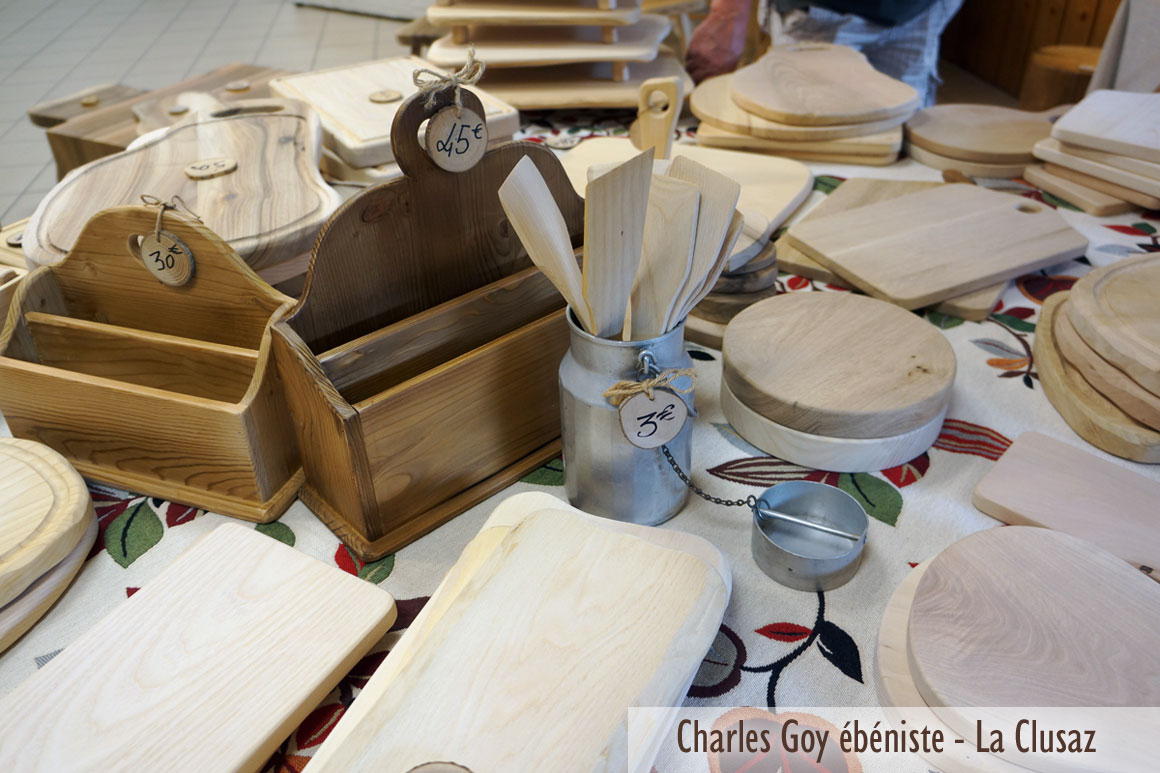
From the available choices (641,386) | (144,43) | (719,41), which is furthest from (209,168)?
(144,43)

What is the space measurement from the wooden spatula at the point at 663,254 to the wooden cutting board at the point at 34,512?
1.79 feet

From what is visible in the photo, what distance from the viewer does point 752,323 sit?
938 millimetres

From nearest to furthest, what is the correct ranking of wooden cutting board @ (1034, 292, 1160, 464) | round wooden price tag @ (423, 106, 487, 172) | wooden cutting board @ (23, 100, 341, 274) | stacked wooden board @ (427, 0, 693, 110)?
round wooden price tag @ (423, 106, 487, 172) < wooden cutting board @ (1034, 292, 1160, 464) < wooden cutting board @ (23, 100, 341, 274) < stacked wooden board @ (427, 0, 693, 110)

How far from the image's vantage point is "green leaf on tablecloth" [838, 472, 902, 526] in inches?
32.0

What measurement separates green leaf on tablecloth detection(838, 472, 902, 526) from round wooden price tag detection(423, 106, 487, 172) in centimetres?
50

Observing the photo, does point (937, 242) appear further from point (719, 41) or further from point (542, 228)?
point (719, 41)

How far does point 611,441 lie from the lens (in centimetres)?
72

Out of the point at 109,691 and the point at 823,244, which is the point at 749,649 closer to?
the point at 109,691

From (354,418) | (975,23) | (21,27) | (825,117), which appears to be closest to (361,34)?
(21,27)

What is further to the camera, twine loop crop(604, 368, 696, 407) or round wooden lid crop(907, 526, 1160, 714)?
twine loop crop(604, 368, 696, 407)

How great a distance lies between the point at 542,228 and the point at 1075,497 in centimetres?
57

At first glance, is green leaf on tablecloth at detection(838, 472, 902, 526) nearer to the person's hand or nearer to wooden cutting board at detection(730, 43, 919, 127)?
wooden cutting board at detection(730, 43, 919, 127)

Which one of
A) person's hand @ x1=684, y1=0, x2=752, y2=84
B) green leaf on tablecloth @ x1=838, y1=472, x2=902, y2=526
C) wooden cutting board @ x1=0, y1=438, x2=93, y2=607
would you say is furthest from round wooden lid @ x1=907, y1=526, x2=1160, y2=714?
person's hand @ x1=684, y1=0, x2=752, y2=84

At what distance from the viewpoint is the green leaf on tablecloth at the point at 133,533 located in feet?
2.57
